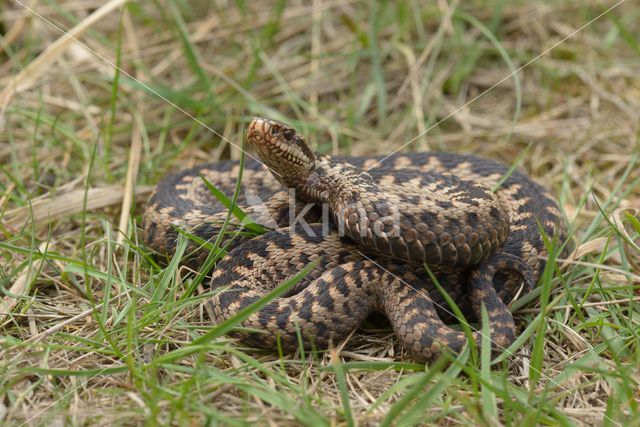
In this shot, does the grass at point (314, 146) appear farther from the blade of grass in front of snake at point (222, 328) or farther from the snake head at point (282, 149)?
the snake head at point (282, 149)

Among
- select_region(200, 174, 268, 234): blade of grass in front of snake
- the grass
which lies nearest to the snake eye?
select_region(200, 174, 268, 234): blade of grass in front of snake

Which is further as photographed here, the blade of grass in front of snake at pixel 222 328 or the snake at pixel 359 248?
the snake at pixel 359 248

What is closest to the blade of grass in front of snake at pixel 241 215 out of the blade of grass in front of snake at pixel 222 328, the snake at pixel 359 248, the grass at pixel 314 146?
the snake at pixel 359 248

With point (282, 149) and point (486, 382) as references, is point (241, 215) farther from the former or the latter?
point (486, 382)

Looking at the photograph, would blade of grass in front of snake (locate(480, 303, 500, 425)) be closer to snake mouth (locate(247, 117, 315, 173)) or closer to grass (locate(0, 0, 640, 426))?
grass (locate(0, 0, 640, 426))

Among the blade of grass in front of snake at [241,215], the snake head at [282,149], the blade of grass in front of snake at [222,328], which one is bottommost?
the blade of grass in front of snake at [222,328]

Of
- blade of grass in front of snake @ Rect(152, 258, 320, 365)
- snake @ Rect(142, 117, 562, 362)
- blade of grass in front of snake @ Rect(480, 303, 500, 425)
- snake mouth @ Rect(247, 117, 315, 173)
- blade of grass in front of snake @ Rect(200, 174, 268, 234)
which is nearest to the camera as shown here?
blade of grass in front of snake @ Rect(480, 303, 500, 425)

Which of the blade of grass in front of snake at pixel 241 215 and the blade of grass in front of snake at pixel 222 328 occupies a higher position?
the blade of grass in front of snake at pixel 241 215
